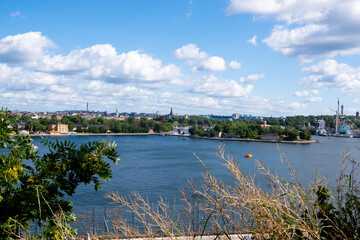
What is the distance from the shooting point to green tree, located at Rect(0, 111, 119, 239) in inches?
94.2

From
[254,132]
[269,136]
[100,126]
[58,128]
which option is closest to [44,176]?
[254,132]

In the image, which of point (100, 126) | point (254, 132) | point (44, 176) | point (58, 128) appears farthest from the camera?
point (100, 126)

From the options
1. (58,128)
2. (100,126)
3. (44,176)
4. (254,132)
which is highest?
(44,176)

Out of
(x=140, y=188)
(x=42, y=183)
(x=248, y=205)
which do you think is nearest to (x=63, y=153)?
(x=42, y=183)

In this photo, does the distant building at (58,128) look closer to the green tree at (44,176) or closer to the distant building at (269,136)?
the distant building at (269,136)

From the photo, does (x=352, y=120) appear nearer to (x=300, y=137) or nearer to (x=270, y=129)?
(x=300, y=137)

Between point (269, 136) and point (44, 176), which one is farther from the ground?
point (44, 176)

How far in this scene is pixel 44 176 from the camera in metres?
2.56

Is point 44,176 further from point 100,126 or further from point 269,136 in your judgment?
point 100,126

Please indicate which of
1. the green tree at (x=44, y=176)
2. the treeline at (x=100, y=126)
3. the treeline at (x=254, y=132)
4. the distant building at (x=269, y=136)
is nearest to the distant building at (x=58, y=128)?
the treeline at (x=100, y=126)

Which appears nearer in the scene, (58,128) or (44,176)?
(44,176)

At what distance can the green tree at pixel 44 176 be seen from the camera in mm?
2393

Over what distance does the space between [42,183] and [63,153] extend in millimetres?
300

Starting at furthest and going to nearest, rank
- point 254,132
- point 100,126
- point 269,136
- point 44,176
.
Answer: point 100,126 < point 254,132 < point 269,136 < point 44,176
